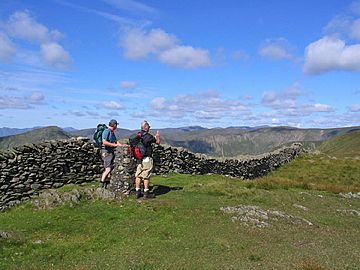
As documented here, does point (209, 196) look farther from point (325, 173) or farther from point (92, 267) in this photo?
point (325, 173)

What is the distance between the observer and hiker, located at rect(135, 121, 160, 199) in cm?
1998

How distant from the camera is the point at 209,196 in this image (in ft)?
74.3

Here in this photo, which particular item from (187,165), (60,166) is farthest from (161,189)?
(187,165)

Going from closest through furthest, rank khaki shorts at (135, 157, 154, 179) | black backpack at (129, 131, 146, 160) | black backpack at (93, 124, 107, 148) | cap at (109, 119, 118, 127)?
khaki shorts at (135, 157, 154, 179) < black backpack at (129, 131, 146, 160) < cap at (109, 119, 118, 127) < black backpack at (93, 124, 107, 148)

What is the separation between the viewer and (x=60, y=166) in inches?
963

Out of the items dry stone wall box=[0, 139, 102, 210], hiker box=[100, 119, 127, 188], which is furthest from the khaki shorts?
dry stone wall box=[0, 139, 102, 210]

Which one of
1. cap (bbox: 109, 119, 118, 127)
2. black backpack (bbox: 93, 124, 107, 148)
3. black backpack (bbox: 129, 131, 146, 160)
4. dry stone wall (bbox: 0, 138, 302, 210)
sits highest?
cap (bbox: 109, 119, 118, 127)

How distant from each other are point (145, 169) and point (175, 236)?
6.13m

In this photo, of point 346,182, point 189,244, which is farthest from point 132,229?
point 346,182

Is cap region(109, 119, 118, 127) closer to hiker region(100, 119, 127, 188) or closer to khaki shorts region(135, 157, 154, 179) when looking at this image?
hiker region(100, 119, 127, 188)

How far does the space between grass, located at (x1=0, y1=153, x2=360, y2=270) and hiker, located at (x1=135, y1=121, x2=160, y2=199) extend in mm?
751

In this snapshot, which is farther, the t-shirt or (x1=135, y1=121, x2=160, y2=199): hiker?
the t-shirt

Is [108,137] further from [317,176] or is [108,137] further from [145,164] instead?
[317,176]

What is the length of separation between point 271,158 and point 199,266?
36.5 meters
